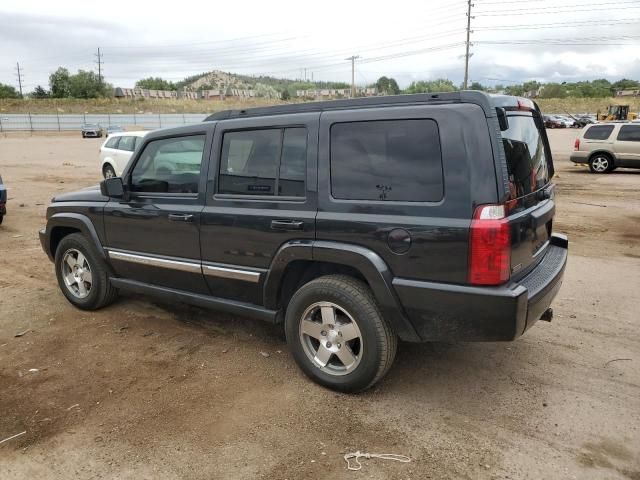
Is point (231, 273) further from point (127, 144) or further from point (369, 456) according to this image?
point (127, 144)

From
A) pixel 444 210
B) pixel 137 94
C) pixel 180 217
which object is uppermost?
pixel 137 94

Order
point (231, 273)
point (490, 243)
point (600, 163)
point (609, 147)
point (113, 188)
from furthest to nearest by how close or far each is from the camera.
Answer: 1. point (600, 163)
2. point (609, 147)
3. point (113, 188)
4. point (231, 273)
5. point (490, 243)

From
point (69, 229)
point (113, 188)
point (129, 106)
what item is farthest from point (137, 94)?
point (113, 188)

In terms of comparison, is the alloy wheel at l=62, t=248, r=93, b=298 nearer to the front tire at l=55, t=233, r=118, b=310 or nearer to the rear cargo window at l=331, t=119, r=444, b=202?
the front tire at l=55, t=233, r=118, b=310

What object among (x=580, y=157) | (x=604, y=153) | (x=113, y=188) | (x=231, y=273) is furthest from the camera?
(x=580, y=157)

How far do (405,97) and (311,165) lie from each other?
740 mm

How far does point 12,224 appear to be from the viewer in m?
9.59

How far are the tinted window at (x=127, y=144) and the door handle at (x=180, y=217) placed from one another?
482 inches

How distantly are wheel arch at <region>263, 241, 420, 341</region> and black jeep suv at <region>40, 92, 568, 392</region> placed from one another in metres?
0.01

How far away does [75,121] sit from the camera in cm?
6038

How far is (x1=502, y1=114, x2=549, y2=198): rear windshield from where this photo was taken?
3078 mm

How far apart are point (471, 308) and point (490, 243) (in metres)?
0.39

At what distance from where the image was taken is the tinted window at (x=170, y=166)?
416cm

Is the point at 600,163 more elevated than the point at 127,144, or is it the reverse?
the point at 127,144
